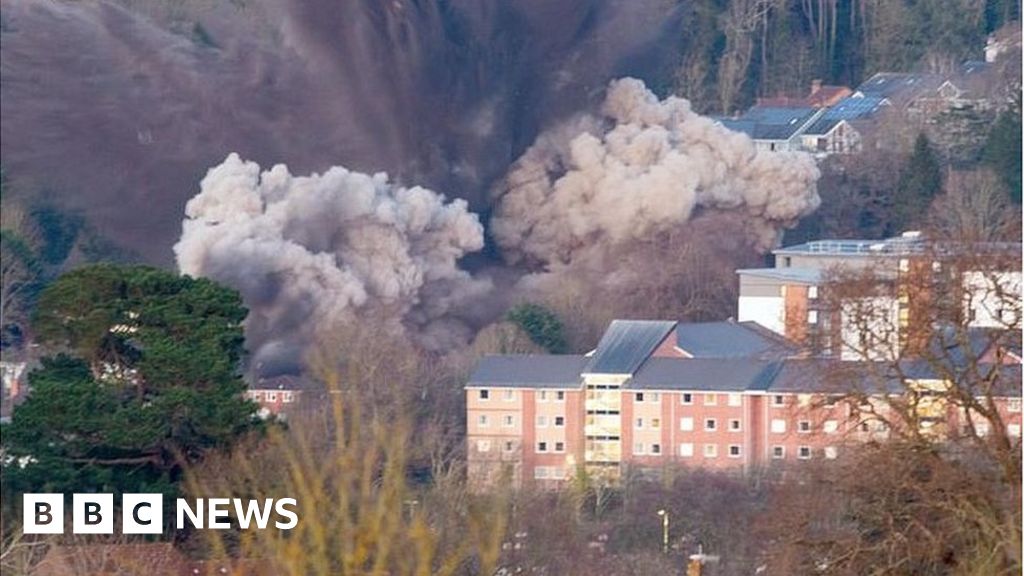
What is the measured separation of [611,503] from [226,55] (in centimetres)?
439

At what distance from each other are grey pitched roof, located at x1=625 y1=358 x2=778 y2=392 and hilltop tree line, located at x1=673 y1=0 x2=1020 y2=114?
14.0 ft

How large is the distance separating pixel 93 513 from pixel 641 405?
5.36 meters

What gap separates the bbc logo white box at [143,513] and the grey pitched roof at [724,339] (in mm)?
5057

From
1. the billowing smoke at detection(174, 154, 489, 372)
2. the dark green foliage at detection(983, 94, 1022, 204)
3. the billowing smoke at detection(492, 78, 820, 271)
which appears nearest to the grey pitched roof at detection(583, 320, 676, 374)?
the billowing smoke at detection(174, 154, 489, 372)

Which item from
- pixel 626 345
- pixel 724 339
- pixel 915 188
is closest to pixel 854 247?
pixel 724 339

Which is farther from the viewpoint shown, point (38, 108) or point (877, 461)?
point (38, 108)

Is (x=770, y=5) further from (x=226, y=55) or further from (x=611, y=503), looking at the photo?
(x=611, y=503)

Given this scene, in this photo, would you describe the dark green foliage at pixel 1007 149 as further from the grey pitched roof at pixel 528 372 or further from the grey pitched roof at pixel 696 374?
the grey pitched roof at pixel 528 372

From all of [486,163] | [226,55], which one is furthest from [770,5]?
[226,55]

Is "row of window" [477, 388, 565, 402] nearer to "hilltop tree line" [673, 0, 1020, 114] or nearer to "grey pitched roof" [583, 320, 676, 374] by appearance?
"grey pitched roof" [583, 320, 676, 374]

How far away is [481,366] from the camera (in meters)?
11.5

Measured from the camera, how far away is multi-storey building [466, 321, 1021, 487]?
34.0 feet

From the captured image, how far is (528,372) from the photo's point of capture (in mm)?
11359

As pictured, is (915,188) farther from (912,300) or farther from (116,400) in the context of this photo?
(116,400)
